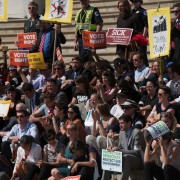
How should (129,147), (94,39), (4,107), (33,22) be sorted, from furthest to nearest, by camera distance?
(33,22), (94,39), (4,107), (129,147)

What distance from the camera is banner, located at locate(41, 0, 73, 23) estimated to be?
1897 cm

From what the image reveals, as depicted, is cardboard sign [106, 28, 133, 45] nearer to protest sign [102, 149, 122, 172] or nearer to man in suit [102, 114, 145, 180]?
man in suit [102, 114, 145, 180]

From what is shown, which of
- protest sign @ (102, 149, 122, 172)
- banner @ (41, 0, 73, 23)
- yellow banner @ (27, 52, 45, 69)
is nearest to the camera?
protest sign @ (102, 149, 122, 172)

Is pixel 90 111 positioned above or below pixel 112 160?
above

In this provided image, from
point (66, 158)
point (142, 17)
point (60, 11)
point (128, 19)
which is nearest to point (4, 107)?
point (60, 11)

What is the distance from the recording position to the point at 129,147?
14.7m

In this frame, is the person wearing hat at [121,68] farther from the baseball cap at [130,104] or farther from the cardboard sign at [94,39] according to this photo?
the baseball cap at [130,104]

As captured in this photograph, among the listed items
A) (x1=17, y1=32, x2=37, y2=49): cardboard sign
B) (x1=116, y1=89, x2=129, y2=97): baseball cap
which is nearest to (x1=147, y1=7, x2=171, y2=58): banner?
(x1=116, y1=89, x2=129, y2=97): baseball cap

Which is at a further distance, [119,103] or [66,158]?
[119,103]

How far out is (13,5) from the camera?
2552 centimetres

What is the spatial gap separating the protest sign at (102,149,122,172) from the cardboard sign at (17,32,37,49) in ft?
19.3

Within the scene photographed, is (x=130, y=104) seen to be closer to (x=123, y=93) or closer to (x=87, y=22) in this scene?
(x=123, y=93)

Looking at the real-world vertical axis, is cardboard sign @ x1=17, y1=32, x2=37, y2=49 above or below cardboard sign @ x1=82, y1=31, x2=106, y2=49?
below

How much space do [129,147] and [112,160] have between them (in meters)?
0.47
